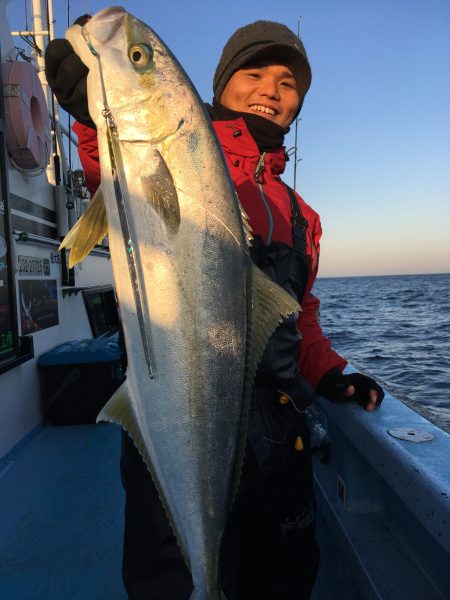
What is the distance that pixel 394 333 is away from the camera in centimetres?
1869

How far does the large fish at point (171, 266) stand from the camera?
152 centimetres

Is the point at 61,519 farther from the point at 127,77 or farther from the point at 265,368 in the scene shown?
the point at 127,77

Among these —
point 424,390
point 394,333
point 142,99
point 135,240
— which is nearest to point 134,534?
point 135,240

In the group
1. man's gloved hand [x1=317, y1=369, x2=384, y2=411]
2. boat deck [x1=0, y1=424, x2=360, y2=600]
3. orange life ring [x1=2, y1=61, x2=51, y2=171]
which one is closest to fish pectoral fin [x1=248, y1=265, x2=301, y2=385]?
man's gloved hand [x1=317, y1=369, x2=384, y2=411]

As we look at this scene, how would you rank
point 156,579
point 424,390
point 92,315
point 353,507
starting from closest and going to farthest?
point 156,579
point 353,507
point 92,315
point 424,390

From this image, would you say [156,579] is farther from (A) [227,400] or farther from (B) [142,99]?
(B) [142,99]

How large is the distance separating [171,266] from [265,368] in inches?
30.4

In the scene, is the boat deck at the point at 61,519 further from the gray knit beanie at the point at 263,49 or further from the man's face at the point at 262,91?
the gray knit beanie at the point at 263,49

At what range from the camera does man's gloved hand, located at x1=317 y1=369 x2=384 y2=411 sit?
258 cm

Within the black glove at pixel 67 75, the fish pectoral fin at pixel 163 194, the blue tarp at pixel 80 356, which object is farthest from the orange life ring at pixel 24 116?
the fish pectoral fin at pixel 163 194

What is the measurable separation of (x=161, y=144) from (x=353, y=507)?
9.49 feet

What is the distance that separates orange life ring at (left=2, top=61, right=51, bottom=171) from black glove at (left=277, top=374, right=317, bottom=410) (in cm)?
367

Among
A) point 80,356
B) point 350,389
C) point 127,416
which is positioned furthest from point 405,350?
point 127,416

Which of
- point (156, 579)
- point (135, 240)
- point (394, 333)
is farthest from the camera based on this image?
point (394, 333)
